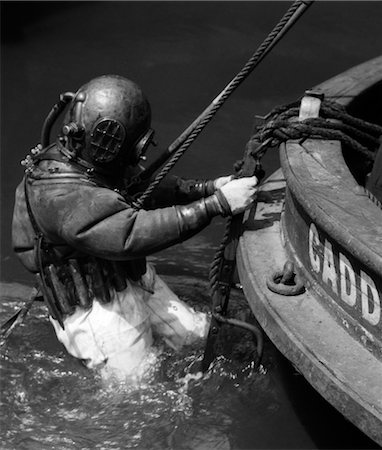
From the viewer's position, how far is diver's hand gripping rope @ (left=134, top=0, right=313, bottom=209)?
11.2 feet

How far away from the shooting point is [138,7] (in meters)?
8.56

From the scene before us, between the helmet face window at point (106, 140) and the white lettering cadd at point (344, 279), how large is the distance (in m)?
0.87

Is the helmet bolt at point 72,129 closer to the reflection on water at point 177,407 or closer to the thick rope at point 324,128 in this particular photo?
the thick rope at point 324,128

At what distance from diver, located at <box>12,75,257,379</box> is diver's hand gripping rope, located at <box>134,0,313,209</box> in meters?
0.10

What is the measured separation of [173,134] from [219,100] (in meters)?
2.98

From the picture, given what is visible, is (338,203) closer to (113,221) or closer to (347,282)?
(347,282)

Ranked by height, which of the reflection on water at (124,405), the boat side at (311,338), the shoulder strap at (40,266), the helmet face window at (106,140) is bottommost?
the reflection on water at (124,405)

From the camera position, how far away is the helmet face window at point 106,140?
11.5 ft

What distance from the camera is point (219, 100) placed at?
354cm

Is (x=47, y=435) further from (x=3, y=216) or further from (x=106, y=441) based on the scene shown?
(x=3, y=216)

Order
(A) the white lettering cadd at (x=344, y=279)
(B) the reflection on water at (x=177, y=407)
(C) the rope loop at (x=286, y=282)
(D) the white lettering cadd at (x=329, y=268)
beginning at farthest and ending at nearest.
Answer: (B) the reflection on water at (x=177, y=407) < (C) the rope loop at (x=286, y=282) < (D) the white lettering cadd at (x=329, y=268) < (A) the white lettering cadd at (x=344, y=279)

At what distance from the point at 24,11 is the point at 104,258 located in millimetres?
5351

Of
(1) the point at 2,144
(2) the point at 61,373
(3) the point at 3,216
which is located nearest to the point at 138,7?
(1) the point at 2,144

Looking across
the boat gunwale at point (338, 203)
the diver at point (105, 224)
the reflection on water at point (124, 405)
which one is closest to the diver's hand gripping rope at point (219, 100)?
the diver at point (105, 224)
